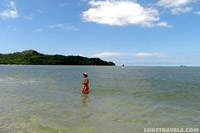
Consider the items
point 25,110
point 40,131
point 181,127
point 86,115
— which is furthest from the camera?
point 25,110

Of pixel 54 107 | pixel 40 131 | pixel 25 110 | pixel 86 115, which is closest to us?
pixel 40 131

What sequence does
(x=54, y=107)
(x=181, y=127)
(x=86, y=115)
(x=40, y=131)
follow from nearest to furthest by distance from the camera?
1. (x=40, y=131)
2. (x=181, y=127)
3. (x=86, y=115)
4. (x=54, y=107)

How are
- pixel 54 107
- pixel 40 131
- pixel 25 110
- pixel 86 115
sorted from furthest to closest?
1. pixel 54 107
2. pixel 25 110
3. pixel 86 115
4. pixel 40 131

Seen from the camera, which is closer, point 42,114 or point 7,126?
point 7,126

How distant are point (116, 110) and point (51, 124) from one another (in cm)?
515

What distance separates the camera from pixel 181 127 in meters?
9.16

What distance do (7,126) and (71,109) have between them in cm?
474

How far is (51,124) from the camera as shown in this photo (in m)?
9.24

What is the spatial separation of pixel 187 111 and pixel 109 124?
6922 millimetres

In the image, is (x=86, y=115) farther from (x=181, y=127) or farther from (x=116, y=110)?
(x=181, y=127)

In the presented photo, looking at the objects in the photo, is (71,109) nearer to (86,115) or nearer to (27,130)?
(86,115)

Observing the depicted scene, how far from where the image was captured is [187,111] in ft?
41.2

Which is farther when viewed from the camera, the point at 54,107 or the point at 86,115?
the point at 54,107

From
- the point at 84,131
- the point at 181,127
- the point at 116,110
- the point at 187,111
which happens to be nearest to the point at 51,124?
the point at 84,131
